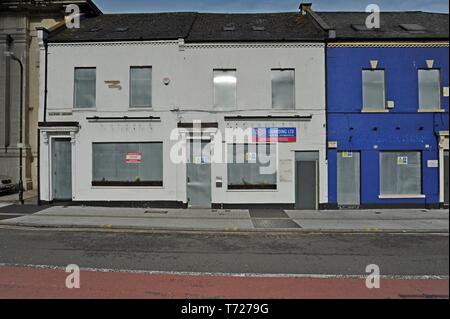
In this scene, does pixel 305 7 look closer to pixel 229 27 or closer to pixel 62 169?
pixel 229 27

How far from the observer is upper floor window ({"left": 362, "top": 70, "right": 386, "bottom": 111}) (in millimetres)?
14414

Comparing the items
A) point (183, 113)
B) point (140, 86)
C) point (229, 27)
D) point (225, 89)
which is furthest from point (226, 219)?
point (229, 27)

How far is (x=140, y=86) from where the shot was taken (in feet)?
49.3

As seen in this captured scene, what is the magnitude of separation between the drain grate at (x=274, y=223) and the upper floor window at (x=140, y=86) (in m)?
7.11

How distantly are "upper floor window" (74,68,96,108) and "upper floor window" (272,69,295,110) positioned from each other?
25.7 feet

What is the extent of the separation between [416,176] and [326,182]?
143 inches

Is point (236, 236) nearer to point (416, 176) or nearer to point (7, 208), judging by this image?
point (416, 176)

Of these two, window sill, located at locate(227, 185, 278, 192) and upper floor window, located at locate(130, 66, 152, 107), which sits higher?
upper floor window, located at locate(130, 66, 152, 107)

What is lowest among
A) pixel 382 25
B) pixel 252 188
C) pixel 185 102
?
pixel 252 188

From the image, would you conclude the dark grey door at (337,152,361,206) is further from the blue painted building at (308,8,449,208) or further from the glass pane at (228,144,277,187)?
the glass pane at (228,144,277,187)

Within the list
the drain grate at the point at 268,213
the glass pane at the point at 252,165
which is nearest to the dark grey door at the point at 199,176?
the glass pane at the point at 252,165

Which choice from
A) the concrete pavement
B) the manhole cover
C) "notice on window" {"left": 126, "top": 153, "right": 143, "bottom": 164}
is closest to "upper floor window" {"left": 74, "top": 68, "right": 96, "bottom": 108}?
"notice on window" {"left": 126, "top": 153, "right": 143, "bottom": 164}

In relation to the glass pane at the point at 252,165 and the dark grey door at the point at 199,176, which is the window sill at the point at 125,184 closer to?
the dark grey door at the point at 199,176

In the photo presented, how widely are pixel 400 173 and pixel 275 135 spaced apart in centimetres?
535
